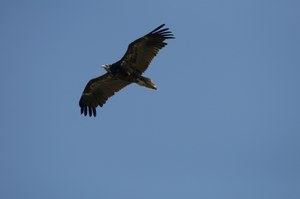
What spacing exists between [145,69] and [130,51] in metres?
1.04

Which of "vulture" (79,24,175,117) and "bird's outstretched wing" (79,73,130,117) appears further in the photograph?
"bird's outstretched wing" (79,73,130,117)

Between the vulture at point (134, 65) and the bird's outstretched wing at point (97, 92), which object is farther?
the bird's outstretched wing at point (97, 92)

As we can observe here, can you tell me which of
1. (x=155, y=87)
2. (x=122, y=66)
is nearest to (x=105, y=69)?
(x=122, y=66)

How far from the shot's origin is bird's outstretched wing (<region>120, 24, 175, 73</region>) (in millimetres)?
24609

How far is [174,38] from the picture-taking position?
24391 millimetres

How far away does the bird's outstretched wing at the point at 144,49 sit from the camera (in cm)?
2461

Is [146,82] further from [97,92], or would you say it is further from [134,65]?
[97,92]

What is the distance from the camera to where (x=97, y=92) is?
26.9m

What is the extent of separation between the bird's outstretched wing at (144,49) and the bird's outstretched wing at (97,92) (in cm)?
166

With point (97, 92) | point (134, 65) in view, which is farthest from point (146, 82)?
point (97, 92)

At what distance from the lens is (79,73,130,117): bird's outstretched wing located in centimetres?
2659

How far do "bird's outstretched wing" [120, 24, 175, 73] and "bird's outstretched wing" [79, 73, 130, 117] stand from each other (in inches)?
65.2

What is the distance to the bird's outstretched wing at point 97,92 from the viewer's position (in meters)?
26.6

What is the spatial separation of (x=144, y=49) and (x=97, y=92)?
3.53 meters
